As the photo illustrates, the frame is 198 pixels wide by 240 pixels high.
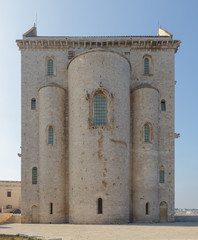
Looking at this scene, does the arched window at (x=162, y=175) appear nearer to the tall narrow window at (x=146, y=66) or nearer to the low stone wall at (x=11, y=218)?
the tall narrow window at (x=146, y=66)

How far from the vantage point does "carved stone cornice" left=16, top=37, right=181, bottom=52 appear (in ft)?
85.1

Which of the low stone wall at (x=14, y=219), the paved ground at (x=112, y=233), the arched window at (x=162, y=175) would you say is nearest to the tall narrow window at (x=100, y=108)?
the arched window at (x=162, y=175)

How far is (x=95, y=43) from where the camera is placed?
1026 inches

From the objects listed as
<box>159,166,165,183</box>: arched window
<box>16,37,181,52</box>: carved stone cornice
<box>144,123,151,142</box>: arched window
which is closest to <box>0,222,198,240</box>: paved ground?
<box>159,166,165,183</box>: arched window

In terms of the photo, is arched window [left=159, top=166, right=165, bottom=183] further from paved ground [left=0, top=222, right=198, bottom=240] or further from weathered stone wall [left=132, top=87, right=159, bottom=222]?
paved ground [left=0, top=222, right=198, bottom=240]

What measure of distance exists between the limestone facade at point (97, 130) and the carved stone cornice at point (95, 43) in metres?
0.10

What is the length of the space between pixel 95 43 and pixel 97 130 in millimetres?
9712

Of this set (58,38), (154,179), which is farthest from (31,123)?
(154,179)

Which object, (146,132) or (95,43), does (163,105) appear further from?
(95,43)

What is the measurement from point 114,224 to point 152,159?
6886 millimetres

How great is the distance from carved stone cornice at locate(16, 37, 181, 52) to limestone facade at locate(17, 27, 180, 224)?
10cm

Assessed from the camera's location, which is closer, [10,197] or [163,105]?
[163,105]

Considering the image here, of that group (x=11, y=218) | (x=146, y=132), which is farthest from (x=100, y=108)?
(x=11, y=218)

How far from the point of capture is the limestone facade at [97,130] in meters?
21.7
